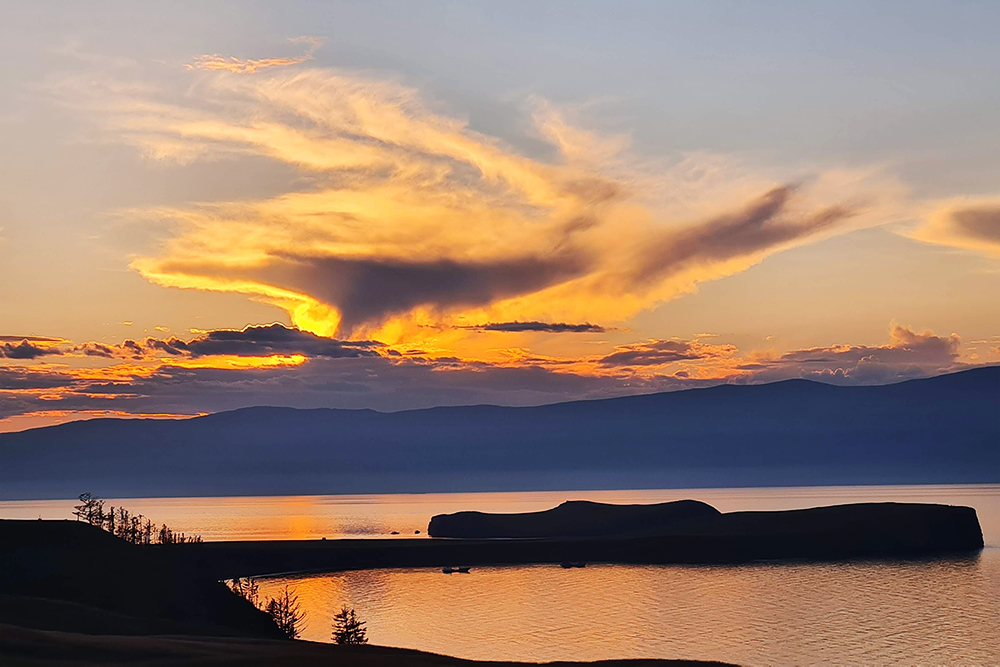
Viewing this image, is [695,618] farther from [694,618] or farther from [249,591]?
[249,591]

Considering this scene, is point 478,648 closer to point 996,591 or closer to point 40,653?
point 40,653

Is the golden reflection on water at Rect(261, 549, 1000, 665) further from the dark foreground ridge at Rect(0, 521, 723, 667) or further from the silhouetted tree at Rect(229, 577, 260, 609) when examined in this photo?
the dark foreground ridge at Rect(0, 521, 723, 667)

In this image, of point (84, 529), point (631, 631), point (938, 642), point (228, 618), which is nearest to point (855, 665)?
point (938, 642)

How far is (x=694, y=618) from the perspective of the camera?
466 feet

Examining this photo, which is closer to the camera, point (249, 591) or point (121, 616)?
point (121, 616)

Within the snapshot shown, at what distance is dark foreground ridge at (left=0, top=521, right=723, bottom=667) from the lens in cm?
6600

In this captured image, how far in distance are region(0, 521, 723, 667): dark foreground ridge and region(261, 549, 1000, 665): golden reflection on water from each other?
1577 centimetres

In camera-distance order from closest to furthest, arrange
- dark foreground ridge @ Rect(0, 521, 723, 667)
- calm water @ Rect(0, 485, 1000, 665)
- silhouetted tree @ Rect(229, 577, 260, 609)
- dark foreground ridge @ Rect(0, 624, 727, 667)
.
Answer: dark foreground ridge @ Rect(0, 624, 727, 667), dark foreground ridge @ Rect(0, 521, 723, 667), calm water @ Rect(0, 485, 1000, 665), silhouetted tree @ Rect(229, 577, 260, 609)

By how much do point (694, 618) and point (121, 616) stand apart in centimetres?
7430

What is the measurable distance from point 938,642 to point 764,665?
2711 cm

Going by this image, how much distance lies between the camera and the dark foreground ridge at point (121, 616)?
6600 centimetres

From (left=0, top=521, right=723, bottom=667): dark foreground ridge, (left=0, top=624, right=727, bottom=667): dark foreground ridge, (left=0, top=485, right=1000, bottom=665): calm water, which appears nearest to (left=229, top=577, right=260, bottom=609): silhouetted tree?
(left=0, top=485, right=1000, bottom=665): calm water

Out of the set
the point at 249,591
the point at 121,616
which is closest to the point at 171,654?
the point at 121,616

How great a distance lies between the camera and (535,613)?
148 meters
